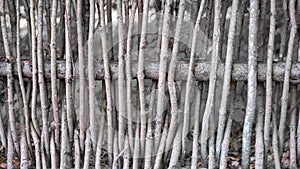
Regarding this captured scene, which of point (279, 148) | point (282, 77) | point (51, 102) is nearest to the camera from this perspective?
point (282, 77)

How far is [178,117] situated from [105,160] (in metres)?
0.49

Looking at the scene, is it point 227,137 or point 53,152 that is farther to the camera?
point 53,152

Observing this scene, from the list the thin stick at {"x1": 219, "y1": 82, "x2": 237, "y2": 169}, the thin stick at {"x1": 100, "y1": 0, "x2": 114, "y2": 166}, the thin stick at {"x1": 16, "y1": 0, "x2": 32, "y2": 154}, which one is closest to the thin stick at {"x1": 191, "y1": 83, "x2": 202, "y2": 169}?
the thin stick at {"x1": 219, "y1": 82, "x2": 237, "y2": 169}

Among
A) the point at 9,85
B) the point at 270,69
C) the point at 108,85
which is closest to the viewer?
the point at 270,69

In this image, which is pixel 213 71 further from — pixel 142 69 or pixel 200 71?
pixel 142 69

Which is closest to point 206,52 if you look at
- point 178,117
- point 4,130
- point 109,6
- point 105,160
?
point 178,117

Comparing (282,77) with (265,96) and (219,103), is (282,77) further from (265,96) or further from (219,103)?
(219,103)

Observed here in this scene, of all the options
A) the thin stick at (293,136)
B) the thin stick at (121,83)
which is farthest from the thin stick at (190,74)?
the thin stick at (293,136)

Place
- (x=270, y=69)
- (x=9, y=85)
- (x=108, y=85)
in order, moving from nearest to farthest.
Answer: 1. (x=270, y=69)
2. (x=108, y=85)
3. (x=9, y=85)

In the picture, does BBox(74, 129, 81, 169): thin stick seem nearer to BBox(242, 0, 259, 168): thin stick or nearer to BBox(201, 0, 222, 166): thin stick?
BBox(201, 0, 222, 166): thin stick

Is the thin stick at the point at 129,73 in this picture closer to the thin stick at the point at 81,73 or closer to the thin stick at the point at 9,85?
the thin stick at the point at 81,73

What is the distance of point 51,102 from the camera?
2.11 meters

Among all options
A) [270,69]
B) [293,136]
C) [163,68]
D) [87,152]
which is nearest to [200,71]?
[163,68]

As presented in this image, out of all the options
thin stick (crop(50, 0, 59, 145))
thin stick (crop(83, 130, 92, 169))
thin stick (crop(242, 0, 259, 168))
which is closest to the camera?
thin stick (crop(242, 0, 259, 168))
